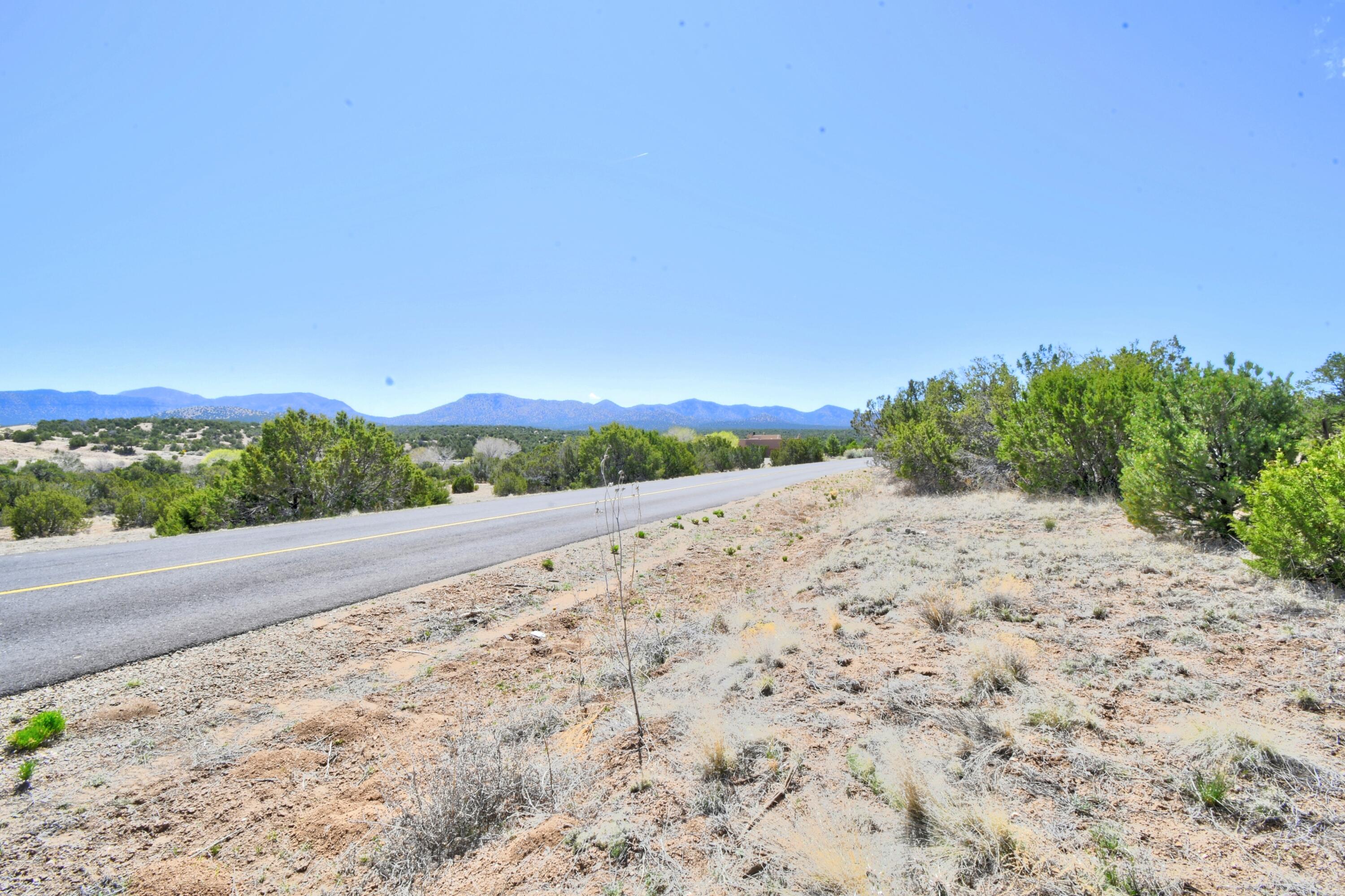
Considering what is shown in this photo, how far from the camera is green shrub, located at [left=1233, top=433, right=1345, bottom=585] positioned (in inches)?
168

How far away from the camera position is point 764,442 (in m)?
53.0

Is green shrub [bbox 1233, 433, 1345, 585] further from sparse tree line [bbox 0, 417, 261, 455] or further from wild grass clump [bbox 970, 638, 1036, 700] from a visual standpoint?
sparse tree line [bbox 0, 417, 261, 455]

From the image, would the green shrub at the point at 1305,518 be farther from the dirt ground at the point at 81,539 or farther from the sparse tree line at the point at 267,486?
the dirt ground at the point at 81,539

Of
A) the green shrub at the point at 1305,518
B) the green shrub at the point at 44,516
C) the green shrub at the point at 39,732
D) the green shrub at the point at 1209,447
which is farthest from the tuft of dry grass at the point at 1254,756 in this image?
the green shrub at the point at 44,516

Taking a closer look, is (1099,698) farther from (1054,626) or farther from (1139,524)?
(1139,524)

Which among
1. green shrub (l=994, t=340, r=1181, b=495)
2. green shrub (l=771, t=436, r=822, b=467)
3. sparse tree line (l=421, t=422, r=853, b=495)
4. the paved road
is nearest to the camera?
the paved road

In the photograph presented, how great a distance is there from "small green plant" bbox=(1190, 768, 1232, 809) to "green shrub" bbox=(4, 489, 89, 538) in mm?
19202

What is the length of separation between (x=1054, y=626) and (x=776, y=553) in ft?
15.4

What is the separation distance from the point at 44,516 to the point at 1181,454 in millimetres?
21871

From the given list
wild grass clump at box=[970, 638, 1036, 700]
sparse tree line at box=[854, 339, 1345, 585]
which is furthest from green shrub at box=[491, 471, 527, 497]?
wild grass clump at box=[970, 638, 1036, 700]

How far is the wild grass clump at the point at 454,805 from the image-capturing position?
2.44 m

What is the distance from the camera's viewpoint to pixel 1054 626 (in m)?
4.15

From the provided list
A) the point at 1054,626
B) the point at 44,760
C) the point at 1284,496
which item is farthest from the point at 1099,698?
the point at 44,760

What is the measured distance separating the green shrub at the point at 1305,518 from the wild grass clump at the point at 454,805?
599 cm
